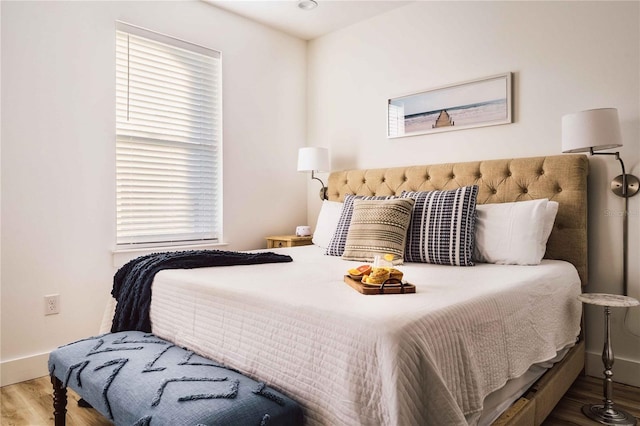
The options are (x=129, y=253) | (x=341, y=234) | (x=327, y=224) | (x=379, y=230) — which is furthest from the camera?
(x=327, y=224)

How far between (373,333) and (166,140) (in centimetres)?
249

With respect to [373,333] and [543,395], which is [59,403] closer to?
[373,333]

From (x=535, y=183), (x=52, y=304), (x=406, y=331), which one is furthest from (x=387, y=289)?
(x=52, y=304)

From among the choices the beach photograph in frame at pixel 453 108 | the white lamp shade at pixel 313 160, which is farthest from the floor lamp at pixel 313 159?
the beach photograph in frame at pixel 453 108

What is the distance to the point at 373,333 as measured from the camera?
1.08 meters

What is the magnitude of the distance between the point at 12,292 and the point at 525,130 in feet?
10.3

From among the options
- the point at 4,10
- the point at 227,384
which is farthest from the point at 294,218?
the point at 227,384

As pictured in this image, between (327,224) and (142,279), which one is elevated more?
(327,224)

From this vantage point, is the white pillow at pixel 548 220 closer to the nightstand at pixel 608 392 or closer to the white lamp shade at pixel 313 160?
the nightstand at pixel 608 392

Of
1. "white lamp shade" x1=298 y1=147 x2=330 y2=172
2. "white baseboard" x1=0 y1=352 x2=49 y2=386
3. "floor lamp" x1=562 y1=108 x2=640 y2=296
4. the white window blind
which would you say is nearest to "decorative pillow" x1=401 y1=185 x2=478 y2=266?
"floor lamp" x1=562 y1=108 x2=640 y2=296

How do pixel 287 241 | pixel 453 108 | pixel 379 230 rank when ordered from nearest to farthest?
pixel 379 230 < pixel 453 108 < pixel 287 241

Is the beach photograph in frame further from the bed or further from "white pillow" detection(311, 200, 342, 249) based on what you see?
"white pillow" detection(311, 200, 342, 249)

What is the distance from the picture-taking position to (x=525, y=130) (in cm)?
267

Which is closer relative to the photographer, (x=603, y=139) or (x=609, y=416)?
(x=609, y=416)
